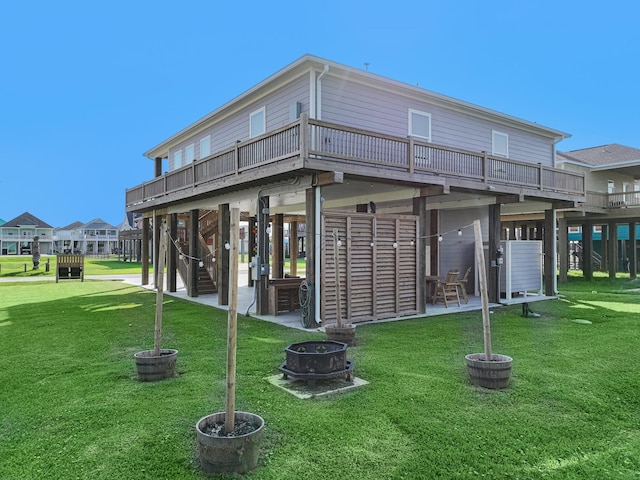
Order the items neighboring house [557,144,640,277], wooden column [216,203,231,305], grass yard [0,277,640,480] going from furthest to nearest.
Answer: neighboring house [557,144,640,277]
wooden column [216,203,231,305]
grass yard [0,277,640,480]

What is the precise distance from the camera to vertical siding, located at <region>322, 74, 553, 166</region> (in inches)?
396

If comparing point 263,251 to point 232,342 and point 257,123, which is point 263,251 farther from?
point 232,342

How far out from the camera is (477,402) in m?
4.45

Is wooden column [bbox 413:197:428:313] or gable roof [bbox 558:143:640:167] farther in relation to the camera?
→ gable roof [bbox 558:143:640:167]

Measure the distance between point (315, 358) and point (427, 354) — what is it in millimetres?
2254

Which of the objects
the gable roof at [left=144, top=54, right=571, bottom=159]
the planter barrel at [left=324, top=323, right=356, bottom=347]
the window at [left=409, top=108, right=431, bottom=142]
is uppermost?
the gable roof at [left=144, top=54, right=571, bottom=159]

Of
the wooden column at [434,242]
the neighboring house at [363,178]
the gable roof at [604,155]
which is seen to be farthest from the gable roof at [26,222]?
the gable roof at [604,155]

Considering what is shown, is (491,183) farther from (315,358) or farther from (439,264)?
(315,358)

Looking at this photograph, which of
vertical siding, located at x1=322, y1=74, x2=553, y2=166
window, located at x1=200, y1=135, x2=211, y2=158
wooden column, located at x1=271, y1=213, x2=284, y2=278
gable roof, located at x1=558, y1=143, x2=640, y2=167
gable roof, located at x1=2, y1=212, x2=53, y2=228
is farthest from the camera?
gable roof, located at x1=2, y1=212, x2=53, y2=228

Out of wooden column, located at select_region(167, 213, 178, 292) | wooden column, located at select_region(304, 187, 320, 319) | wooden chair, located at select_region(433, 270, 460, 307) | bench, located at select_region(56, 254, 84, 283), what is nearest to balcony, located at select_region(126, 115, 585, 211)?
wooden column, located at select_region(304, 187, 320, 319)

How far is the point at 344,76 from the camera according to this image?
10047mm

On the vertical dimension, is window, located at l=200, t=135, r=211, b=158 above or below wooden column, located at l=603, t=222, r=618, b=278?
above

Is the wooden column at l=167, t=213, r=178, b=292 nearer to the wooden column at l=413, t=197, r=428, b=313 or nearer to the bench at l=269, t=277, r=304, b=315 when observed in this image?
the bench at l=269, t=277, r=304, b=315

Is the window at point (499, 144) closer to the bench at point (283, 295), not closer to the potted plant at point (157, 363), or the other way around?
the bench at point (283, 295)
